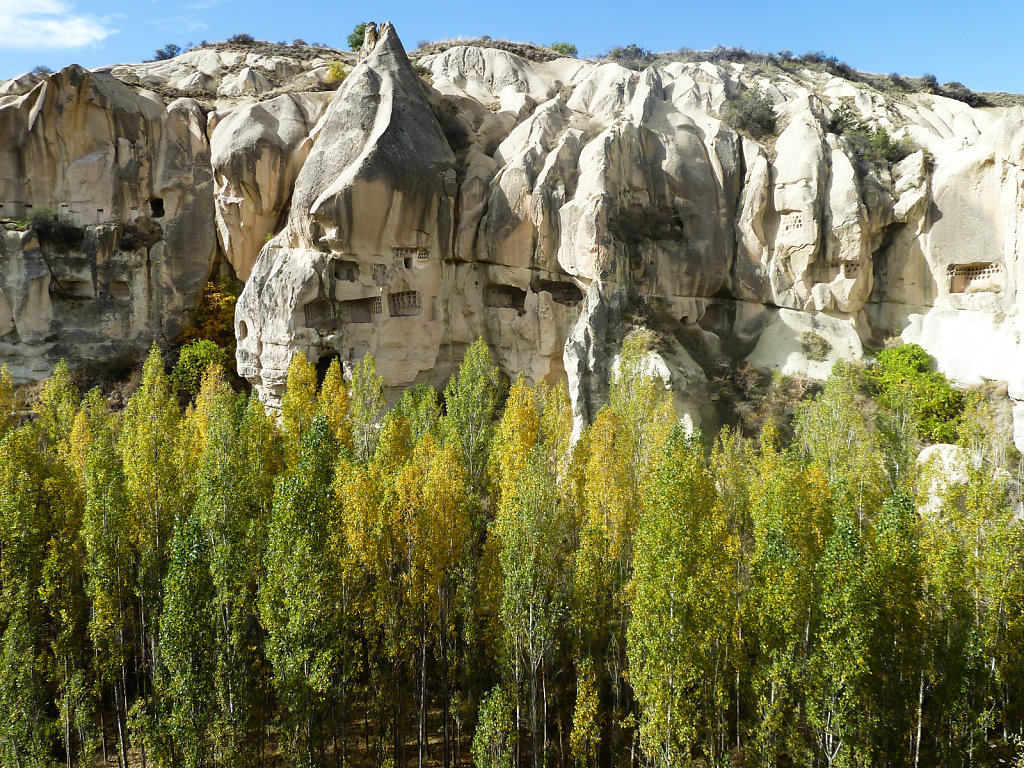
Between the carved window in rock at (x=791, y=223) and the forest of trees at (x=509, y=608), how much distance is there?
1152cm

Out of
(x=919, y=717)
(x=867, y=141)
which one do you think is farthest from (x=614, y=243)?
(x=919, y=717)

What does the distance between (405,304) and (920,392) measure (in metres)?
21.0

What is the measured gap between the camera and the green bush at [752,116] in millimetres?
32531

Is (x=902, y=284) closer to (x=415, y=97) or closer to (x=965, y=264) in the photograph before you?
(x=965, y=264)

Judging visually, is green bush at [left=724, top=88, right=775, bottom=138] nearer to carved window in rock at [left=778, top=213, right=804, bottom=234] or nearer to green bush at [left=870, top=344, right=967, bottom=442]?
carved window in rock at [left=778, top=213, right=804, bottom=234]

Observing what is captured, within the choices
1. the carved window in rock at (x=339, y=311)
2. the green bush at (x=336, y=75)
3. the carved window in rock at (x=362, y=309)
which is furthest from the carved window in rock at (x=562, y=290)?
the green bush at (x=336, y=75)

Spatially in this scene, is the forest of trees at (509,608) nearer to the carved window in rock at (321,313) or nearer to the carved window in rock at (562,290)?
the carved window in rock at (321,313)

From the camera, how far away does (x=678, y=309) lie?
2781cm

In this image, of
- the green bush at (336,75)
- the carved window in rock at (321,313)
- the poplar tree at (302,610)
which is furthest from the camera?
the green bush at (336,75)

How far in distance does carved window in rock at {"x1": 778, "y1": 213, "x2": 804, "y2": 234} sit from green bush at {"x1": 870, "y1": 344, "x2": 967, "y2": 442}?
20.3 feet

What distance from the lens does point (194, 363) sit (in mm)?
30359

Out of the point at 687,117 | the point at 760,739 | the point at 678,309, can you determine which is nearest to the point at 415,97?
the point at 687,117

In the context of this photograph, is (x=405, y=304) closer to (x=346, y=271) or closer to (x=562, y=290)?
(x=346, y=271)

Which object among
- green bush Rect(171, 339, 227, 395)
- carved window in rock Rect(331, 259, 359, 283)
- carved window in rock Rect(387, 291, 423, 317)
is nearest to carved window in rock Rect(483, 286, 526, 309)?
carved window in rock Rect(387, 291, 423, 317)
